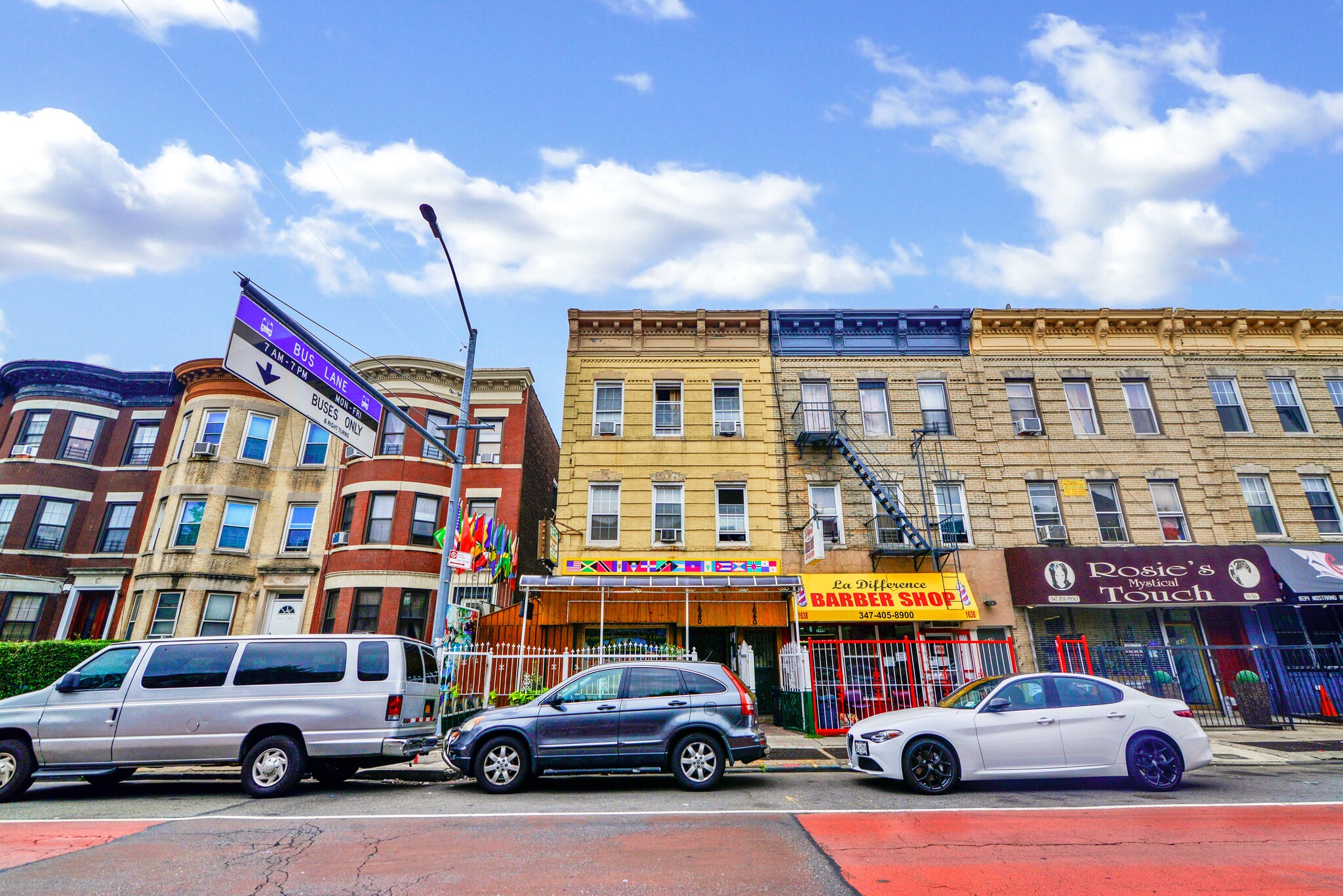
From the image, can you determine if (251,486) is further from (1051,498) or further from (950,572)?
(1051,498)

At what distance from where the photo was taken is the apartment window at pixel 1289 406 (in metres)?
19.4

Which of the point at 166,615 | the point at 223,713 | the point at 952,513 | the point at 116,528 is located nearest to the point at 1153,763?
the point at 952,513

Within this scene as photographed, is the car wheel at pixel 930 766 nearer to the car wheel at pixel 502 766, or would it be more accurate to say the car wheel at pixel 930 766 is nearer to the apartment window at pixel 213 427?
the car wheel at pixel 502 766

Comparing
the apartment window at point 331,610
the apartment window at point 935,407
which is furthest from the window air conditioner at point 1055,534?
the apartment window at point 331,610

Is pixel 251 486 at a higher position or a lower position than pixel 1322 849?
higher

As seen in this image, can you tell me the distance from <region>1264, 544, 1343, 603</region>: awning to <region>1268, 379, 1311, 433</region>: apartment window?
3.64 metres

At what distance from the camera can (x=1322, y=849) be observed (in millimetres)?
5898

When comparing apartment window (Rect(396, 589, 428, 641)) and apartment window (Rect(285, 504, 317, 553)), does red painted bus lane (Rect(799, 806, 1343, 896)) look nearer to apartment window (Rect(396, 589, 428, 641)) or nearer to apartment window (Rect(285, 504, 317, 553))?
apartment window (Rect(396, 589, 428, 641))

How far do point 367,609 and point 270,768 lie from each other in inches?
473

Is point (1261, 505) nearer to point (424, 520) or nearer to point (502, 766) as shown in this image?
point (502, 766)

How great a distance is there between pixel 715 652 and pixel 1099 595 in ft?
31.9

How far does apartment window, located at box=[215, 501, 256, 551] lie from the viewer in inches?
838

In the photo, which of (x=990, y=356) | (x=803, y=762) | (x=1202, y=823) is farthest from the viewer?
(x=990, y=356)

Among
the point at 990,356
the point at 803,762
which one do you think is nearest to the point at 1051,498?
the point at 990,356
